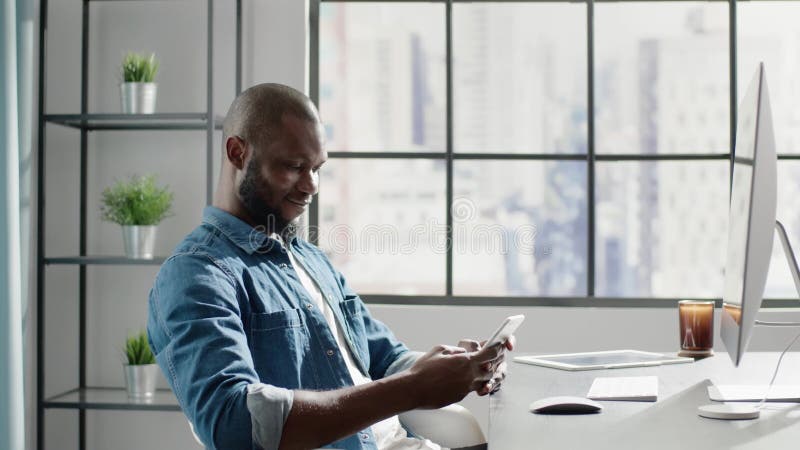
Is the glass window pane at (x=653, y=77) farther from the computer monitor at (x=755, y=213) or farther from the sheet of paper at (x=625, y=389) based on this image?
the computer monitor at (x=755, y=213)

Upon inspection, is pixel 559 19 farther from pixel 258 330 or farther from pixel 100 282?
pixel 258 330

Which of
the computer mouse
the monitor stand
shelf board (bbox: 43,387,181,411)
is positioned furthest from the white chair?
shelf board (bbox: 43,387,181,411)

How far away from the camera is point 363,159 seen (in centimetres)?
344

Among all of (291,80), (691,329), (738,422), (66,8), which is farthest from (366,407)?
(66,8)

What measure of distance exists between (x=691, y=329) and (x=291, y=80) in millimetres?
1744

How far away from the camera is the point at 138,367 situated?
3.06m

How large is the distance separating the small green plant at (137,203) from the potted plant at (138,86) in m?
0.25

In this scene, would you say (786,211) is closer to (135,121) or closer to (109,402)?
(135,121)

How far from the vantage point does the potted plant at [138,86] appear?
10.1 ft

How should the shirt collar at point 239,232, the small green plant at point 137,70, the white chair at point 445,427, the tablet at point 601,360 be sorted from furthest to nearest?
the small green plant at point 137,70 < the tablet at point 601,360 < the white chair at point 445,427 < the shirt collar at point 239,232

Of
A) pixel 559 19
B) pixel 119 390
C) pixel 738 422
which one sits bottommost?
pixel 119 390

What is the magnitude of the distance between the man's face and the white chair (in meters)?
0.48

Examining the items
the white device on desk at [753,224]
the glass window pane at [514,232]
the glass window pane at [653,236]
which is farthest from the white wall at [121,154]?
the white device on desk at [753,224]

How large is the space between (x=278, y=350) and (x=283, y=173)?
35cm
